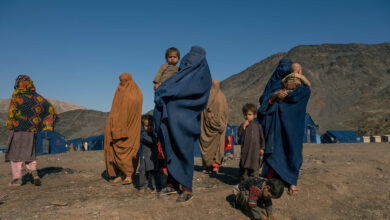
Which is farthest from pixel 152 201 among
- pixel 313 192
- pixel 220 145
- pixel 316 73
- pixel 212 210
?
pixel 316 73

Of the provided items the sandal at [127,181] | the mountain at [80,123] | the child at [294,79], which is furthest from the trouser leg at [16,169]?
the mountain at [80,123]

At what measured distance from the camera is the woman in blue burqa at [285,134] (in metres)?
3.58

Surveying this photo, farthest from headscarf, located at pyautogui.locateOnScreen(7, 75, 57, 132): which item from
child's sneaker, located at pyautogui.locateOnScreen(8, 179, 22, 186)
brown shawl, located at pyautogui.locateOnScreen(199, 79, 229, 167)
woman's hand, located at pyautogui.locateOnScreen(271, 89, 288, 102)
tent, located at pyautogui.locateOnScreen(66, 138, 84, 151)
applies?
tent, located at pyautogui.locateOnScreen(66, 138, 84, 151)

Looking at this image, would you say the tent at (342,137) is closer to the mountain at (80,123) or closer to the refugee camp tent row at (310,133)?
the refugee camp tent row at (310,133)

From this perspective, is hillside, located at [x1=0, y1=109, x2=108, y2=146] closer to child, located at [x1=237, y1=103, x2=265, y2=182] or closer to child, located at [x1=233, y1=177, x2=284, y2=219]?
child, located at [x1=237, y1=103, x2=265, y2=182]

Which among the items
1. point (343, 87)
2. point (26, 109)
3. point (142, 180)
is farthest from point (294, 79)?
point (343, 87)

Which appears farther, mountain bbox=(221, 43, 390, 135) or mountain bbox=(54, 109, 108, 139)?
mountain bbox=(54, 109, 108, 139)

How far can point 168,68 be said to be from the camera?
3758mm

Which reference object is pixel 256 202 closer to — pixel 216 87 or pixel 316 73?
pixel 216 87

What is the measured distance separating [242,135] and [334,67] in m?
57.1

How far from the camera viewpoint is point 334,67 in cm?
5403

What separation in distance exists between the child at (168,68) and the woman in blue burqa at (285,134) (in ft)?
4.65

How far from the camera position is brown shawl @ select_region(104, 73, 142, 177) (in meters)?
4.38

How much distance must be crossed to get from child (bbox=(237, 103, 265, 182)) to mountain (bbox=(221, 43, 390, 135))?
29.5 m
